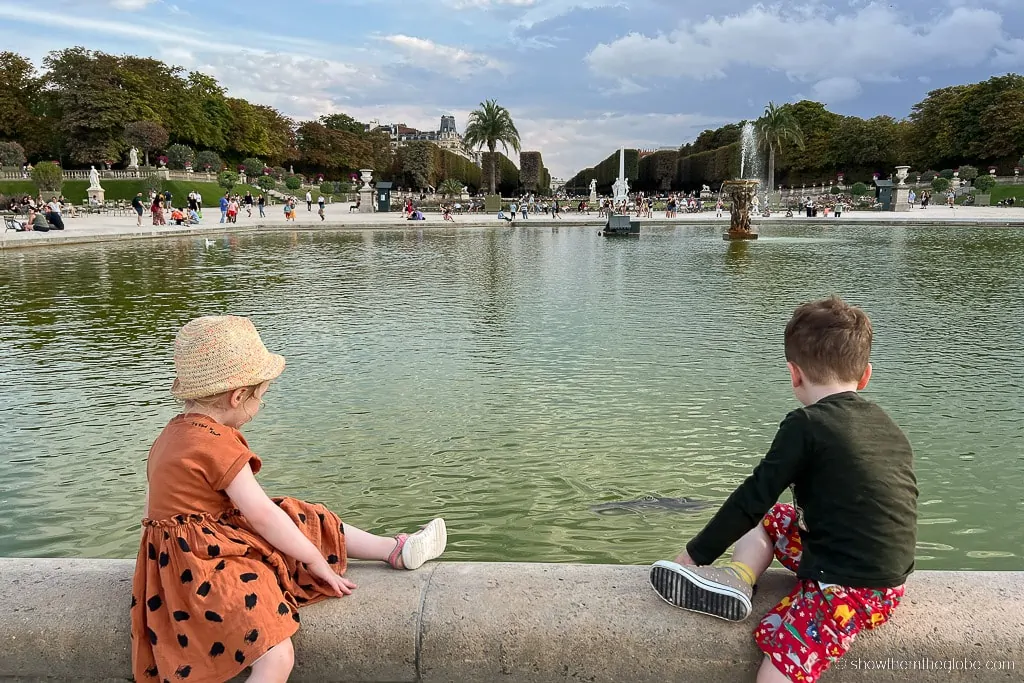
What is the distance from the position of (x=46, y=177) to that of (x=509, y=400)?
5016 centimetres

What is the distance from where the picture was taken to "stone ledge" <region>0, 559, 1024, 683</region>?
1935mm

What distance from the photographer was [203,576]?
1.92 meters

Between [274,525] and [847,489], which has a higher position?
[847,489]

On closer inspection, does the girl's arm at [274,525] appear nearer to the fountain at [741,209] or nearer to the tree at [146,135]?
the fountain at [741,209]

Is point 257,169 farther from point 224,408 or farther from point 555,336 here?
point 224,408

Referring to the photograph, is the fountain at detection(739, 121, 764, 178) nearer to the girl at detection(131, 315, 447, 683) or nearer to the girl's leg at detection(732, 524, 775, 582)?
the girl's leg at detection(732, 524, 775, 582)

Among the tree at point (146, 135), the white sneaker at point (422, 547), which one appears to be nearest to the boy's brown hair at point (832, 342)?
the white sneaker at point (422, 547)

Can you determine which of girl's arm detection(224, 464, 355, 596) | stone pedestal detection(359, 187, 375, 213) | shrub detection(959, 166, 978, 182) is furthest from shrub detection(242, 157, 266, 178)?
girl's arm detection(224, 464, 355, 596)

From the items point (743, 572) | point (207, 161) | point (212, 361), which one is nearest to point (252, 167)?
point (207, 161)

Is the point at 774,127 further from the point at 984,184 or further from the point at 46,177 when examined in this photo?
the point at 46,177

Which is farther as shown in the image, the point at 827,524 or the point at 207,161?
the point at 207,161

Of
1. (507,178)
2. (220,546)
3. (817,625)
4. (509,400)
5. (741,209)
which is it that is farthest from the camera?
(507,178)

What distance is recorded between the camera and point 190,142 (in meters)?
69.9

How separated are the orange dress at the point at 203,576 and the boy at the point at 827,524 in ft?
3.47
